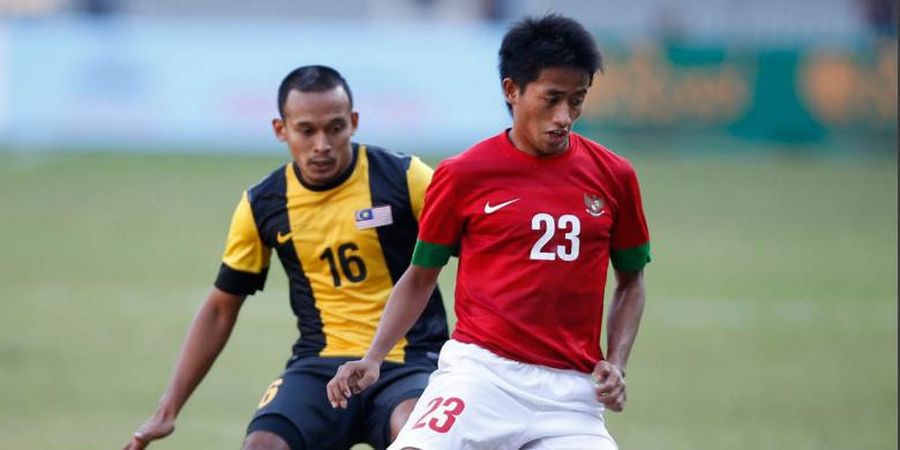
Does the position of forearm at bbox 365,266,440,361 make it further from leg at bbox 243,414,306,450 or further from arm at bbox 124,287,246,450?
arm at bbox 124,287,246,450

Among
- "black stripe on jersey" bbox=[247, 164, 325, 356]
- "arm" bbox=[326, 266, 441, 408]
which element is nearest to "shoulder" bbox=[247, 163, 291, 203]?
"black stripe on jersey" bbox=[247, 164, 325, 356]

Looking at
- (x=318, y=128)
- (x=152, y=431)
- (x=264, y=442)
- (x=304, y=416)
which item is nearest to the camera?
(x=264, y=442)

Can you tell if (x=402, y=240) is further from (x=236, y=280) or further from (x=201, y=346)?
(x=201, y=346)

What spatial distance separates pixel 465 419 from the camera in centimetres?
510

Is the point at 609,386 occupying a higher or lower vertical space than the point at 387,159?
lower

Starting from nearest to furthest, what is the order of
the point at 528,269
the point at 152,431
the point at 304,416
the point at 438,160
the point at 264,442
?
the point at 528,269
the point at 264,442
the point at 304,416
the point at 152,431
the point at 438,160

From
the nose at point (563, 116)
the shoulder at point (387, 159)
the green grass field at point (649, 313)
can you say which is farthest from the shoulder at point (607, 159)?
the green grass field at point (649, 313)

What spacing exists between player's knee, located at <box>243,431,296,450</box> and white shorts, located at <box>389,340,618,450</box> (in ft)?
2.84

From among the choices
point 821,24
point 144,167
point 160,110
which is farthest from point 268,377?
point 821,24

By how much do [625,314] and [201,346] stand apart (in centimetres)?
180

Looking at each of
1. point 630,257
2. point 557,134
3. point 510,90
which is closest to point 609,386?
point 630,257

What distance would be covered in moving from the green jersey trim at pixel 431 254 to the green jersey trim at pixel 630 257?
21.9 inches

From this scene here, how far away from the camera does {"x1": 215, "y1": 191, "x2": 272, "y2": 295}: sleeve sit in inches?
254

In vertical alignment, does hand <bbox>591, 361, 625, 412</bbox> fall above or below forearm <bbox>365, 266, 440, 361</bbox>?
below
